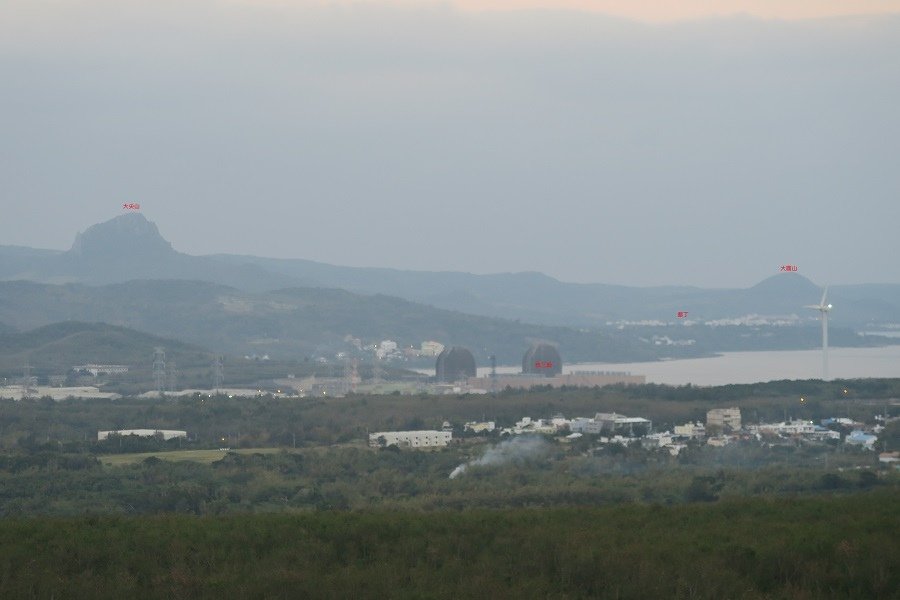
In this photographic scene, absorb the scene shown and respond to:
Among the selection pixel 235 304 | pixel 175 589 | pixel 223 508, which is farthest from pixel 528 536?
pixel 235 304

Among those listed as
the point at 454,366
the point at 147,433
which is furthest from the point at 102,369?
the point at 147,433

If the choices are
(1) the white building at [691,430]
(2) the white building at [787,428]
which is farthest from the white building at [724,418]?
(2) the white building at [787,428]

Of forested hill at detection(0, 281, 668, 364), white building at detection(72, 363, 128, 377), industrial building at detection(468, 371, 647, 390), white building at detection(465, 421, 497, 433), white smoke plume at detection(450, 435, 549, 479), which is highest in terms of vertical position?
forested hill at detection(0, 281, 668, 364)

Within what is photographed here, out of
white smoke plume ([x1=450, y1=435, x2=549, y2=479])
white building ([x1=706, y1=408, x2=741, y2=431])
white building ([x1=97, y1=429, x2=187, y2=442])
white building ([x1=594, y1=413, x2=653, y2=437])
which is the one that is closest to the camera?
white smoke plume ([x1=450, y1=435, x2=549, y2=479])

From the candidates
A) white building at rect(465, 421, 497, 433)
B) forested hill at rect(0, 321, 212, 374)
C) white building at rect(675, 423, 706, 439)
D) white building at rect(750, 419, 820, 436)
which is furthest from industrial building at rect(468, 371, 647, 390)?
white building at rect(750, 419, 820, 436)

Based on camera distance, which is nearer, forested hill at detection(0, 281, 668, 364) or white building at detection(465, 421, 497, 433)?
white building at detection(465, 421, 497, 433)

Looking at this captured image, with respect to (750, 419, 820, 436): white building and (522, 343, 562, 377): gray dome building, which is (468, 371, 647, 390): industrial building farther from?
(750, 419, 820, 436): white building

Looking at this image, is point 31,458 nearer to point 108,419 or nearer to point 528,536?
point 108,419
